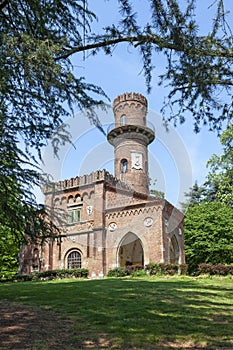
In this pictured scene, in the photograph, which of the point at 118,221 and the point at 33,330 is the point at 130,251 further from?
the point at 33,330

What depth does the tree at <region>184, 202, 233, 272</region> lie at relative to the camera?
32875 mm

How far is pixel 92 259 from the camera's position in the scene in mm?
26062

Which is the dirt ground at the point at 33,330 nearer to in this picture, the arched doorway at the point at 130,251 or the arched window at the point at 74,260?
the arched doorway at the point at 130,251

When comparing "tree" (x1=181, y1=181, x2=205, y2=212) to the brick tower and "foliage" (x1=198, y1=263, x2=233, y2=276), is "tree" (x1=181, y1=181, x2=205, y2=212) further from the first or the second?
"foliage" (x1=198, y1=263, x2=233, y2=276)

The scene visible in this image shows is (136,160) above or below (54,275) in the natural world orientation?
above

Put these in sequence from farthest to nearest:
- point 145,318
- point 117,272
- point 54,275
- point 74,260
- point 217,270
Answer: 1. point 74,260
2. point 54,275
3. point 117,272
4. point 217,270
5. point 145,318

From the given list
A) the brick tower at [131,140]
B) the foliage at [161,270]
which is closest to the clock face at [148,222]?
the foliage at [161,270]

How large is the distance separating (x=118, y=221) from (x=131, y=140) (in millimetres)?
8888

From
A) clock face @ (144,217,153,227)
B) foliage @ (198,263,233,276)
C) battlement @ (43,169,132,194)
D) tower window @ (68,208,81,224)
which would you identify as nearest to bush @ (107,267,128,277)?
clock face @ (144,217,153,227)

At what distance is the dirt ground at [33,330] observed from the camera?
16.9 feet

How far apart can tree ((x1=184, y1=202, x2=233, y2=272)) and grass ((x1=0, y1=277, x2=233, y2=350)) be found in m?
23.3

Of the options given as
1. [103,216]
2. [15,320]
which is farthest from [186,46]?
[103,216]

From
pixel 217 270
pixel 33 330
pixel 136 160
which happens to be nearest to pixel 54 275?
pixel 217 270

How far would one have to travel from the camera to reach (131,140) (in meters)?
32.2
